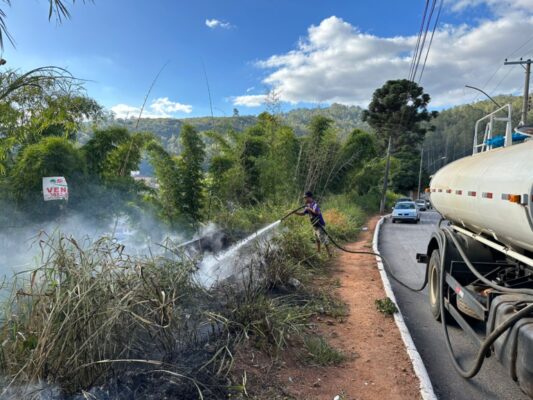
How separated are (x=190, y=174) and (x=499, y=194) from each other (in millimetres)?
7966

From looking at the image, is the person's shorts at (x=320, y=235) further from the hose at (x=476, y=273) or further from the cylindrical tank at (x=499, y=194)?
the cylindrical tank at (x=499, y=194)

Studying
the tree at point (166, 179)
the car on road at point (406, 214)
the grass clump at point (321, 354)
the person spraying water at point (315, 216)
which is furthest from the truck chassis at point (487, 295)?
the car on road at point (406, 214)

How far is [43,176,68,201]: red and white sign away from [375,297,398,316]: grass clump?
4.95 meters

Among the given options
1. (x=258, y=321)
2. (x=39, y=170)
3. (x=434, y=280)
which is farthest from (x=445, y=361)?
(x=39, y=170)

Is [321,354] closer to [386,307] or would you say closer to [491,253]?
[386,307]

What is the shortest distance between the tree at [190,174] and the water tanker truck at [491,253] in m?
6.03

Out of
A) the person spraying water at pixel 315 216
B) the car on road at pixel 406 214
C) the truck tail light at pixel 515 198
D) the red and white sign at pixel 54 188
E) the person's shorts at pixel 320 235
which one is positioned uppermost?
the truck tail light at pixel 515 198

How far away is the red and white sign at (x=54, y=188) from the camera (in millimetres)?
6059

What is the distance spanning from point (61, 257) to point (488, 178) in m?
4.10

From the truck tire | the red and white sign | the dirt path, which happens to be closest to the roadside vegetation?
the dirt path

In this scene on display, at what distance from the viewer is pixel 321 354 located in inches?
173

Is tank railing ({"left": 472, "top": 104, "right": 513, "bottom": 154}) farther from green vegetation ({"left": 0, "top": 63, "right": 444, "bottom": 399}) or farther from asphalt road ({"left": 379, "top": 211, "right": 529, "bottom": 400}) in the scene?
green vegetation ({"left": 0, "top": 63, "right": 444, "bottom": 399})

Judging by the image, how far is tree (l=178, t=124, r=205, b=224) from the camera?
10.6m

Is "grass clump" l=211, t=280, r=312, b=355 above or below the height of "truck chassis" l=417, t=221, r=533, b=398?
below
